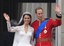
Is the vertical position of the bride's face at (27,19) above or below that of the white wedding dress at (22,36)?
above

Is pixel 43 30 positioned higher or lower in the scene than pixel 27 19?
lower

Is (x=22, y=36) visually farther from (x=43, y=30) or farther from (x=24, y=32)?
(x=43, y=30)

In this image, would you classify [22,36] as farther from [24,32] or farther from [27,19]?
[27,19]

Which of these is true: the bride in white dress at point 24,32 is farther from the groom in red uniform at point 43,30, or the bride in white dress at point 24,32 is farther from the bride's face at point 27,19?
the groom in red uniform at point 43,30

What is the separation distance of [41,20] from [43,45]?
0.39 m

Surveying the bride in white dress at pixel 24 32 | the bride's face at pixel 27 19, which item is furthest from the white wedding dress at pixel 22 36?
the bride's face at pixel 27 19

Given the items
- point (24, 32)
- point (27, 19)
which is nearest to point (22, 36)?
point (24, 32)

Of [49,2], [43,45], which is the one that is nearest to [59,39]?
[49,2]

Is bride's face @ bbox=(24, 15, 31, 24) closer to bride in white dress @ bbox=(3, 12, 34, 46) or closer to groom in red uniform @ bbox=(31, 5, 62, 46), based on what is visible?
bride in white dress @ bbox=(3, 12, 34, 46)

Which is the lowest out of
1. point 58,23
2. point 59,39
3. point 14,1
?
point 59,39

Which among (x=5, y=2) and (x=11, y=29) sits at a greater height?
(x=5, y=2)

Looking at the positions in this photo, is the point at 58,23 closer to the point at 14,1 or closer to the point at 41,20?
the point at 41,20

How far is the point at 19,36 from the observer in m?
4.46

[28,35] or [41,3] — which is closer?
[28,35]
